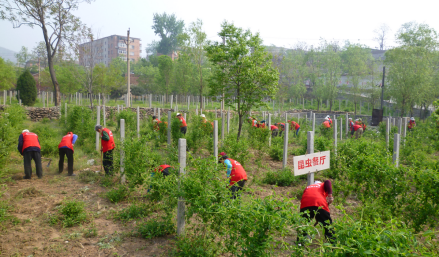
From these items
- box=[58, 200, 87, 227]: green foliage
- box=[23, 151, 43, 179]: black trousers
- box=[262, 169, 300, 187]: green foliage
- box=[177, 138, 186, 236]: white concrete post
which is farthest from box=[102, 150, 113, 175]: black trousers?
box=[262, 169, 300, 187]: green foliage

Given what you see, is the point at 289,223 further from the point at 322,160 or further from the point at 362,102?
the point at 362,102

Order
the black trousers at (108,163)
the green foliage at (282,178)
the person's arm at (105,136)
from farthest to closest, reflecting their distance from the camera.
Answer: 1. the person's arm at (105,136)
2. the green foliage at (282,178)
3. the black trousers at (108,163)

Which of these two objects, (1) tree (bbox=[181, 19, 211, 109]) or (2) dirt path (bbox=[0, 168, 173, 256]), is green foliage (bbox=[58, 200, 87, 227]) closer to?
(2) dirt path (bbox=[0, 168, 173, 256])

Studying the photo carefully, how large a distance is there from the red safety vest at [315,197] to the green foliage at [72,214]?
12.9 feet

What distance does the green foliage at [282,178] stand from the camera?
25.6 feet

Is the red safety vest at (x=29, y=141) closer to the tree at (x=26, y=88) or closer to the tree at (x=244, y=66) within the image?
the tree at (x=244, y=66)

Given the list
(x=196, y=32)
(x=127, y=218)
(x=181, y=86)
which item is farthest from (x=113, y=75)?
(x=127, y=218)

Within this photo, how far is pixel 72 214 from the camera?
5.39m

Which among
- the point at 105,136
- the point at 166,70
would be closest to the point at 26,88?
the point at 166,70

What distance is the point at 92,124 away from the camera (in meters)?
12.2

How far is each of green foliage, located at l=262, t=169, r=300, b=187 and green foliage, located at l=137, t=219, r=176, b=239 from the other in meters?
3.69

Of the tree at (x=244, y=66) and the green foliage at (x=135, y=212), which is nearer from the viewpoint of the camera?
the green foliage at (x=135, y=212)

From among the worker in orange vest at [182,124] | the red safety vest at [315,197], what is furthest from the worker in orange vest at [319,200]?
the worker in orange vest at [182,124]

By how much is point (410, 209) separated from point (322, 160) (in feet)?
4.24
